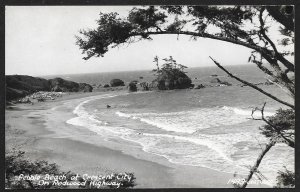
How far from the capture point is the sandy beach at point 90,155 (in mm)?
8188

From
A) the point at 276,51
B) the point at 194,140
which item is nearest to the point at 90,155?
the point at 194,140

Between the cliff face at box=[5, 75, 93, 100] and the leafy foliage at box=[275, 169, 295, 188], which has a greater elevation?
the cliff face at box=[5, 75, 93, 100]

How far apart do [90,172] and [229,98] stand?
1826cm

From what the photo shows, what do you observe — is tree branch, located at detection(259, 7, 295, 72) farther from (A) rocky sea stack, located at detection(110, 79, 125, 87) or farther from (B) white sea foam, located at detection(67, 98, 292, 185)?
(A) rocky sea stack, located at detection(110, 79, 125, 87)

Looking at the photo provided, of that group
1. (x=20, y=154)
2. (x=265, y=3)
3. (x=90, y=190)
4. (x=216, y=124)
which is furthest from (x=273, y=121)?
(x=216, y=124)

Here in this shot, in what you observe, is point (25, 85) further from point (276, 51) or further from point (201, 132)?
point (276, 51)

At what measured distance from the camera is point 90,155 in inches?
393

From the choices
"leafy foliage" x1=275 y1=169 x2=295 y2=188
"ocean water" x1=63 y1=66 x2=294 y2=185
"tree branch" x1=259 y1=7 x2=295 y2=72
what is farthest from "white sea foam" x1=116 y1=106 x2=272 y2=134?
"tree branch" x1=259 y1=7 x2=295 y2=72

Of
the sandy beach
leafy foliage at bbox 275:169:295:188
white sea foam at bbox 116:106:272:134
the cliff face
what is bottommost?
white sea foam at bbox 116:106:272:134

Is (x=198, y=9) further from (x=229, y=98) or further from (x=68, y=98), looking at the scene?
(x=229, y=98)

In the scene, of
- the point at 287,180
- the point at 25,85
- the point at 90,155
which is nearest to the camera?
the point at 287,180

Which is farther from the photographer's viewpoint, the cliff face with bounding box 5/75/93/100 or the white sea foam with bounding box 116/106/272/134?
the white sea foam with bounding box 116/106/272/134

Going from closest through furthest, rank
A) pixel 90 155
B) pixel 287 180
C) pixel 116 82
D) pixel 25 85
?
pixel 287 180 → pixel 25 85 → pixel 90 155 → pixel 116 82

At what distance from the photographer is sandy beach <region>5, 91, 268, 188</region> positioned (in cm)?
819
